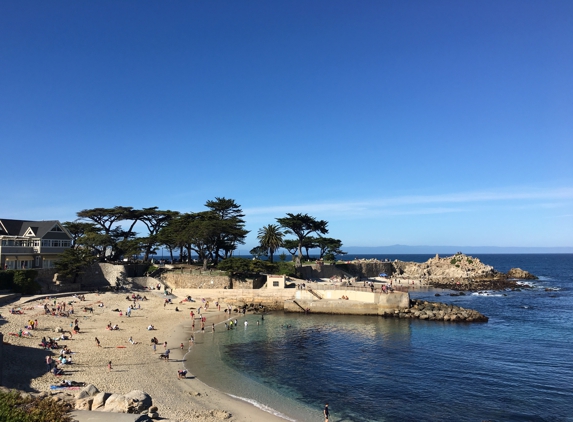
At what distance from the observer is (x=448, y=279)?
9644 centimetres

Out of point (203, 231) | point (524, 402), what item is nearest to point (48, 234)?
point (203, 231)

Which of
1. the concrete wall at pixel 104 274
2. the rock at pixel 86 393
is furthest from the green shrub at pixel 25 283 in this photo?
the rock at pixel 86 393

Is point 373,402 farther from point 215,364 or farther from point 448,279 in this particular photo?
point 448,279

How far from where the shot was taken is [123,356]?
1179 inches

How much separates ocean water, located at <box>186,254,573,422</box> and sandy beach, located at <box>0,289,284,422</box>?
6.38ft

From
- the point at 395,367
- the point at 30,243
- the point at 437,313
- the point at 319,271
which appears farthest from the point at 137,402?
the point at 319,271

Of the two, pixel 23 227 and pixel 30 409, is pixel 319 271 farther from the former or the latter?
pixel 30 409

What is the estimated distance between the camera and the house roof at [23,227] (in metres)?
57.2

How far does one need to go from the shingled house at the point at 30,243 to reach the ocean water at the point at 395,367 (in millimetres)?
32624

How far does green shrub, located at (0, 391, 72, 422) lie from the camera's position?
557 inches

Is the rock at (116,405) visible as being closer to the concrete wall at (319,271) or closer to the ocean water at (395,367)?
the ocean water at (395,367)

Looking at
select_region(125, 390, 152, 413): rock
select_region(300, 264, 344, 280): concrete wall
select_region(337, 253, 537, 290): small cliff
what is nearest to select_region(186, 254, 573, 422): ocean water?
select_region(125, 390, 152, 413): rock

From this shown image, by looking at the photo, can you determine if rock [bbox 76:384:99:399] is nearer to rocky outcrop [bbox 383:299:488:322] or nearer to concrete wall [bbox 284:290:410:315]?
concrete wall [bbox 284:290:410:315]

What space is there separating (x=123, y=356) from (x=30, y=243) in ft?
121
